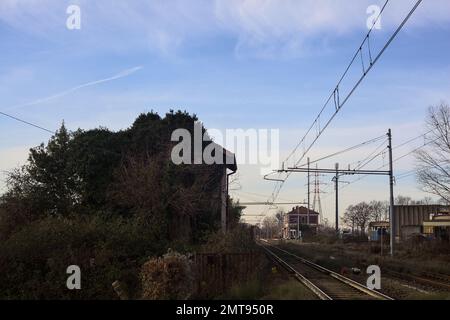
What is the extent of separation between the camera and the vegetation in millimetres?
18375

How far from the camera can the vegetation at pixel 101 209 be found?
1838 centimetres

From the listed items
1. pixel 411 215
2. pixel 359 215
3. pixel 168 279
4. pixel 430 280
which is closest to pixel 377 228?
pixel 411 215

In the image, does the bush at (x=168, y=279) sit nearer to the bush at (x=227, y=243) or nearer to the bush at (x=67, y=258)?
the bush at (x=67, y=258)

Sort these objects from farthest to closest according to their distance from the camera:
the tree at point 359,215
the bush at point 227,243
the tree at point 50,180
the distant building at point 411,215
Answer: the tree at point 359,215
the distant building at point 411,215
the tree at point 50,180
the bush at point 227,243

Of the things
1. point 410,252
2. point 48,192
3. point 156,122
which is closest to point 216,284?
point 48,192

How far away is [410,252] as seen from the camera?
45.4 m

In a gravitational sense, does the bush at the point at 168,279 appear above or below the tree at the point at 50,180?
below

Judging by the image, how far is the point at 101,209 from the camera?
29.9m

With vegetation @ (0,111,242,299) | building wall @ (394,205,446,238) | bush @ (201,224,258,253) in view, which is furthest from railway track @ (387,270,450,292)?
building wall @ (394,205,446,238)
